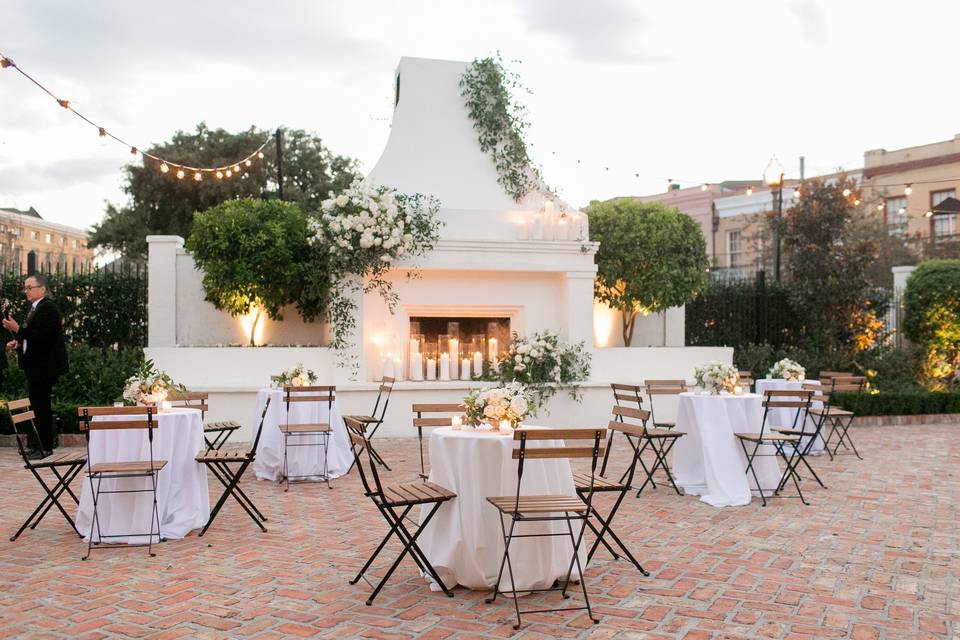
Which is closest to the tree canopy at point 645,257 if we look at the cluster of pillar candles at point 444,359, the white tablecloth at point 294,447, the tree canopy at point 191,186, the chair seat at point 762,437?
the cluster of pillar candles at point 444,359

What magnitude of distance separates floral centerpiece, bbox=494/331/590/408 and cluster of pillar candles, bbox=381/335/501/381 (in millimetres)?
525

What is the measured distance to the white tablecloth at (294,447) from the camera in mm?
8672

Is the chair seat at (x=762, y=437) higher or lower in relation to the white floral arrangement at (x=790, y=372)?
lower

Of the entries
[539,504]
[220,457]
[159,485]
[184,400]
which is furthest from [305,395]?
[539,504]

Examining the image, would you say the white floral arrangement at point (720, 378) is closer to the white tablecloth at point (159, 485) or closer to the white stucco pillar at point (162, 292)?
the white tablecloth at point (159, 485)

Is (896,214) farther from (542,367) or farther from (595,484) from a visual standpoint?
(595,484)

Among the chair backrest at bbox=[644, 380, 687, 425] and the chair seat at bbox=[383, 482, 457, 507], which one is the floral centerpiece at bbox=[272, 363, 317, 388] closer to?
the chair backrest at bbox=[644, 380, 687, 425]

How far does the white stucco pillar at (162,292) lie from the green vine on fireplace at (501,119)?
4.92 metres

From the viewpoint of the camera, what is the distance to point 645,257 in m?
13.1

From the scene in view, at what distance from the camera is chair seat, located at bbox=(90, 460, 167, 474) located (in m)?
5.75

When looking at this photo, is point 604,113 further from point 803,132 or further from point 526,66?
point 803,132

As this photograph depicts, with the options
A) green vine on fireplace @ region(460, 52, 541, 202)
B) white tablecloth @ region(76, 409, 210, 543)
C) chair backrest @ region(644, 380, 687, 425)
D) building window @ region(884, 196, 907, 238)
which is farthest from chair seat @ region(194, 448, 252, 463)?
building window @ region(884, 196, 907, 238)

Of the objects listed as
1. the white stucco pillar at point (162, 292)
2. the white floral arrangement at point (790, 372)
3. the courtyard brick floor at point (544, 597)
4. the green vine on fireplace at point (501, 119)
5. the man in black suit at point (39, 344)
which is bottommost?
the courtyard brick floor at point (544, 597)

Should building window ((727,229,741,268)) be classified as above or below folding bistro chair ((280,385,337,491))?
above
